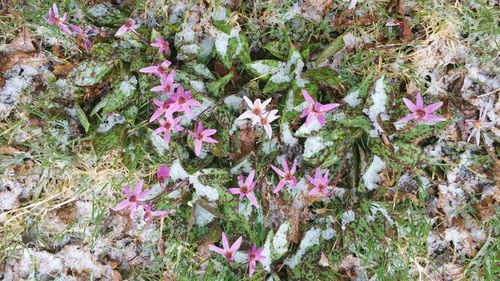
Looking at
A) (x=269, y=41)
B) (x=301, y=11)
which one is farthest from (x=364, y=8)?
(x=269, y=41)

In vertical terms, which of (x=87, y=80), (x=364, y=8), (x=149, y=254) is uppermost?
(x=364, y=8)

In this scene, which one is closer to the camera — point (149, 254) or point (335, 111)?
point (335, 111)

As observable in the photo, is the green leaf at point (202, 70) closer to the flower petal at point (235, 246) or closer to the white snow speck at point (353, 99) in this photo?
the white snow speck at point (353, 99)

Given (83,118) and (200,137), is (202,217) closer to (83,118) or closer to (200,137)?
(200,137)

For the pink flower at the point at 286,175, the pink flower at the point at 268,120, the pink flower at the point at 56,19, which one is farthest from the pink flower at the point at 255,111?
the pink flower at the point at 56,19

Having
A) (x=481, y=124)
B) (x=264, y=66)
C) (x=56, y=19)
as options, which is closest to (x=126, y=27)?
(x=56, y=19)

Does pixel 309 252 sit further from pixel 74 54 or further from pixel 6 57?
pixel 6 57
